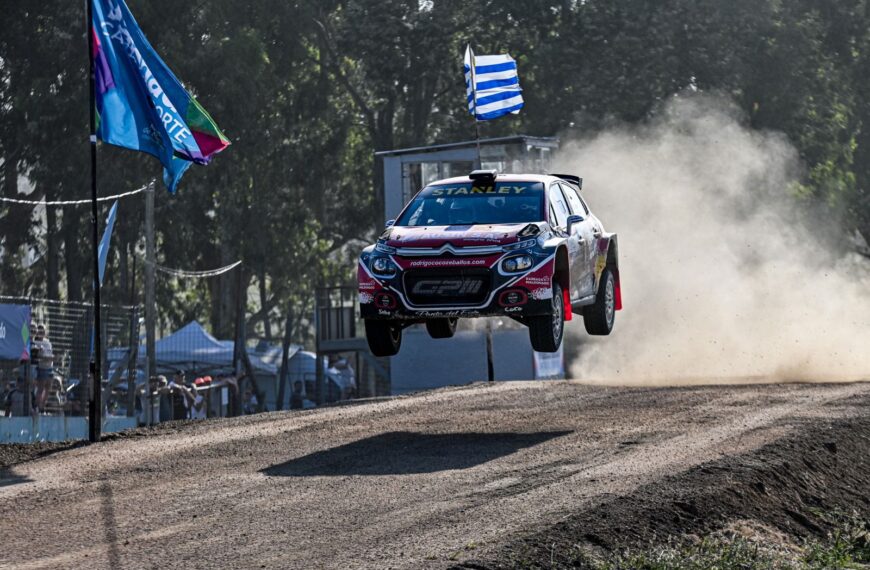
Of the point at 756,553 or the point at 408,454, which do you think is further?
the point at 408,454

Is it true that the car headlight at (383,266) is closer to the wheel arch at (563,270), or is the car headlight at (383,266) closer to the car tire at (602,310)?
the wheel arch at (563,270)

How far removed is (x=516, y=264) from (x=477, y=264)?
0.38 m

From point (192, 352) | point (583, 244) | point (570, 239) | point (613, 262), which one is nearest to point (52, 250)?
point (192, 352)

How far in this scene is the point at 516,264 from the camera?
43.1 feet

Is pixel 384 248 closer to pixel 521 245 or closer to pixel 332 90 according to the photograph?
pixel 521 245

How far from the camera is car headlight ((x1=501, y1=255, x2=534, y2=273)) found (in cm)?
1311

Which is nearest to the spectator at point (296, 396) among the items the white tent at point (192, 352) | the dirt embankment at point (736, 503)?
the white tent at point (192, 352)

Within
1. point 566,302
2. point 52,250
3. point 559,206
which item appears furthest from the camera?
point 52,250

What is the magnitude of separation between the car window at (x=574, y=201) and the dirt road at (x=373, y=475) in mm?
2379

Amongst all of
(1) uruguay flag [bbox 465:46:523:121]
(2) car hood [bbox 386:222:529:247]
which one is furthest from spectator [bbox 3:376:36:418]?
(1) uruguay flag [bbox 465:46:523:121]

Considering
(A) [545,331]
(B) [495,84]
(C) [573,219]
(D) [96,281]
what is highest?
(B) [495,84]

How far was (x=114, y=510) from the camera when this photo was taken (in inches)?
423

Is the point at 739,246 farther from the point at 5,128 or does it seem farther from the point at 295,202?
the point at 5,128

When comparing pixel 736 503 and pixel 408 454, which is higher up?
pixel 408 454
